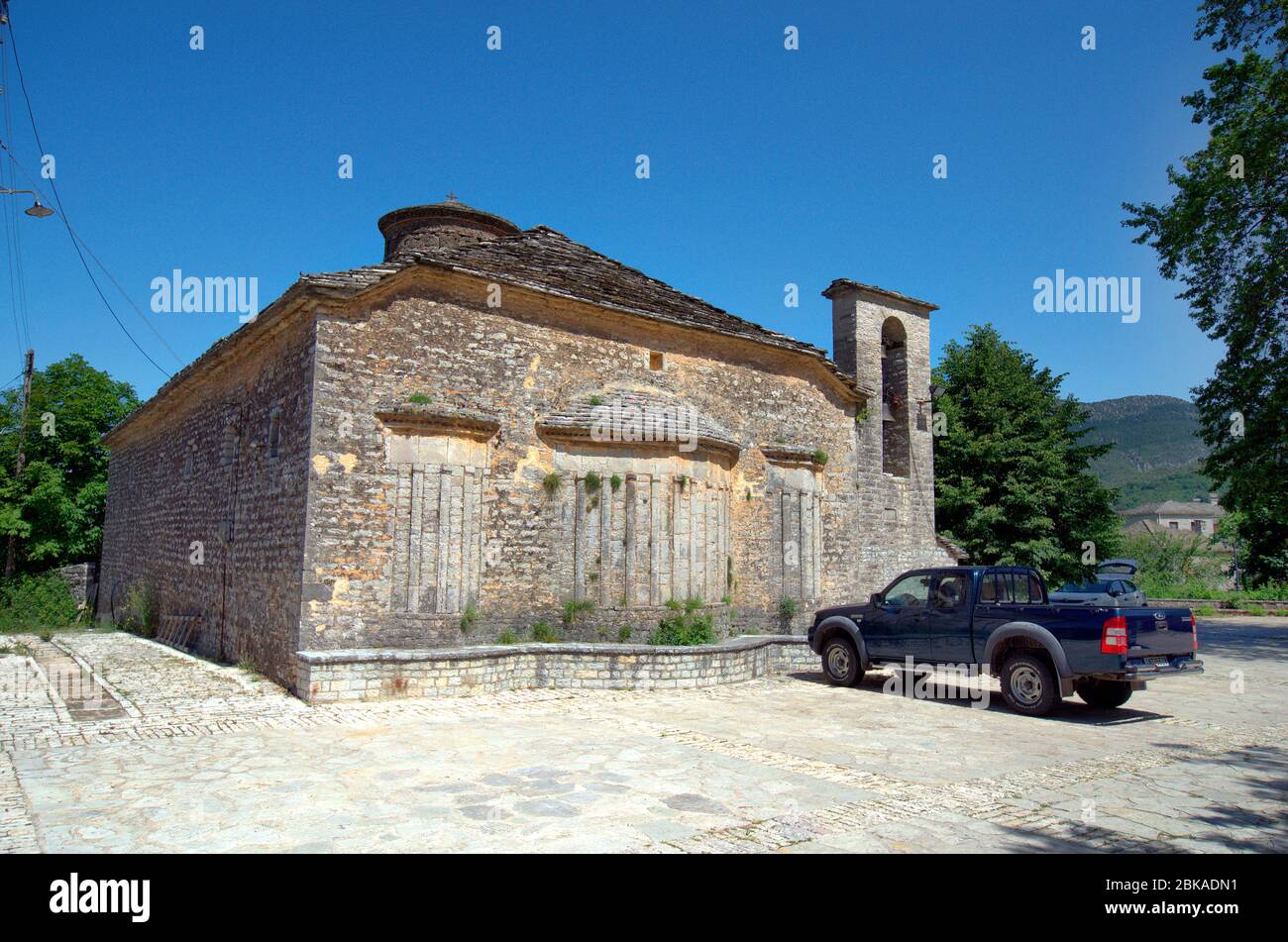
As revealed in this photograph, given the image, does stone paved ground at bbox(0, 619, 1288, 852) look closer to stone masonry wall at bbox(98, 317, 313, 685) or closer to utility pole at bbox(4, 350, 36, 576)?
stone masonry wall at bbox(98, 317, 313, 685)

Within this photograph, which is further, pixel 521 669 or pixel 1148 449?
pixel 1148 449

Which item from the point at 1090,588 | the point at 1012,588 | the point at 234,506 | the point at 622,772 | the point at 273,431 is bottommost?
the point at 622,772

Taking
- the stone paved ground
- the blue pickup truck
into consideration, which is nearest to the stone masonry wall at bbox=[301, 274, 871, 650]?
the stone paved ground

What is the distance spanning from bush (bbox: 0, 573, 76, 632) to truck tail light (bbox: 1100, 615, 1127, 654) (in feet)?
69.3

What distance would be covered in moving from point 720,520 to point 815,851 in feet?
29.1

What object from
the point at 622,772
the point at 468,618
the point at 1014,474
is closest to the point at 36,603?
the point at 468,618

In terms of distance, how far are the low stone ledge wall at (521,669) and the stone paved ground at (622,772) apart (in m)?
0.31

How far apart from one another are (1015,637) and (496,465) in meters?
7.24

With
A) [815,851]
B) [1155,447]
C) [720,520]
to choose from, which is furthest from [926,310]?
[1155,447]

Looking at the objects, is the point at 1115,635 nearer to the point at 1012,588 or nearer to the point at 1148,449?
the point at 1012,588

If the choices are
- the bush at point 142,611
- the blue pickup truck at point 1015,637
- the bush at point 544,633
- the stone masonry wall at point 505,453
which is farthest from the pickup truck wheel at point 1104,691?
the bush at point 142,611

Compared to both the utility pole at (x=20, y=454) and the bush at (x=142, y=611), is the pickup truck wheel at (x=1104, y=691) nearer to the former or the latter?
the bush at (x=142, y=611)

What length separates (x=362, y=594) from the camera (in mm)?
10625

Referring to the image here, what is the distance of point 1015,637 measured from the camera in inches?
375
